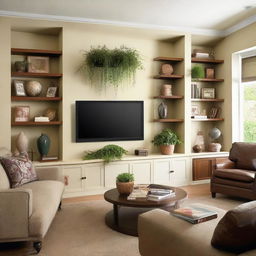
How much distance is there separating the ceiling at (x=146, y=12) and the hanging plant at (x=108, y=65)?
0.49 metres

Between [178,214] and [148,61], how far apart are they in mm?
3972

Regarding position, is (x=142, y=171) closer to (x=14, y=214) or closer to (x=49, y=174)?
(x=49, y=174)

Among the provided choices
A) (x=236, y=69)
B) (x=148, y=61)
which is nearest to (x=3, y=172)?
(x=148, y=61)

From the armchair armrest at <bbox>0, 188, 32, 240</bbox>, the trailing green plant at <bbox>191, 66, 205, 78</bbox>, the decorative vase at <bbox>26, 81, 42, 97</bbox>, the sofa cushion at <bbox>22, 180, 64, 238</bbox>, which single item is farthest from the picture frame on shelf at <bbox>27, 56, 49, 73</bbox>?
the armchair armrest at <bbox>0, 188, 32, 240</bbox>

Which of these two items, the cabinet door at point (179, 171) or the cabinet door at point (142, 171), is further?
the cabinet door at point (179, 171)

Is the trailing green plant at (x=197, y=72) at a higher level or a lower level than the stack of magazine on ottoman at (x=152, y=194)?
higher

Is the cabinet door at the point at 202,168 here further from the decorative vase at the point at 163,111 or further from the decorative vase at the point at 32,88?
the decorative vase at the point at 32,88

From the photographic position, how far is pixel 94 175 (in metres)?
4.94

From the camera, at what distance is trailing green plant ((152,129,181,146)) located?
215 inches

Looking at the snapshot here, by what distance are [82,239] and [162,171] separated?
256 cm

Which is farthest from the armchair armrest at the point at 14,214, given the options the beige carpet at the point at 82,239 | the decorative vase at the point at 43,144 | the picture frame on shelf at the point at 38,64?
the picture frame on shelf at the point at 38,64

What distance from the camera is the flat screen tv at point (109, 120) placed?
5.17 meters

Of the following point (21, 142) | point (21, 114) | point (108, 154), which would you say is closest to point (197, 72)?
point (108, 154)

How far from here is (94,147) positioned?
5324 millimetres
